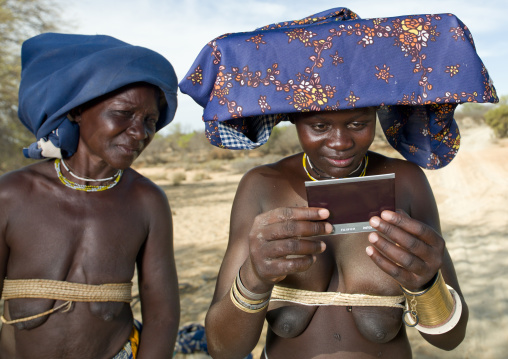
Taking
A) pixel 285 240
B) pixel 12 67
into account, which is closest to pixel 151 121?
pixel 285 240

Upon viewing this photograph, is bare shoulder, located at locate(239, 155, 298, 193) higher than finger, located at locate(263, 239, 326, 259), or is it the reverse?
finger, located at locate(263, 239, 326, 259)

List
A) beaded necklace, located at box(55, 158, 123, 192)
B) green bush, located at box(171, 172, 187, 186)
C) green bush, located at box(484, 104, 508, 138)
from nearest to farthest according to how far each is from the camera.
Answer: beaded necklace, located at box(55, 158, 123, 192), green bush, located at box(171, 172, 187, 186), green bush, located at box(484, 104, 508, 138)

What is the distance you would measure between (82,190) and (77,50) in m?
0.68

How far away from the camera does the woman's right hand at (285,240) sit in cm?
143

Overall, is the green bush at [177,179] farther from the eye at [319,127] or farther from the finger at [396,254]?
the finger at [396,254]

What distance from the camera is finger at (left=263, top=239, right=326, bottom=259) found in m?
1.45

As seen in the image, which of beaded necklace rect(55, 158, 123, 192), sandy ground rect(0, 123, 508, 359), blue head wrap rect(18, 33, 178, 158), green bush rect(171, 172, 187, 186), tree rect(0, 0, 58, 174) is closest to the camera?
blue head wrap rect(18, 33, 178, 158)

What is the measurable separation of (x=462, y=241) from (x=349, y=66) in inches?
253

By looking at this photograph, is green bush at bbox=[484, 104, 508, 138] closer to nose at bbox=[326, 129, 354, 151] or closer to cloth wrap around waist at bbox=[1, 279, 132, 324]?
nose at bbox=[326, 129, 354, 151]

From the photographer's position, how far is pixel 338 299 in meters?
1.85

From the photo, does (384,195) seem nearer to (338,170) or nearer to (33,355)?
(338,170)

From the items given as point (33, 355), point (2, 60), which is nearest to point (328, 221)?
point (33, 355)

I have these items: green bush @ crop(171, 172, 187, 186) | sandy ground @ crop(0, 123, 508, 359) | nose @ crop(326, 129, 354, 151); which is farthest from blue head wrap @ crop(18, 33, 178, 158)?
green bush @ crop(171, 172, 187, 186)

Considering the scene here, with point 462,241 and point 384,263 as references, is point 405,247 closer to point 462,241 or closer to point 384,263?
point 384,263
